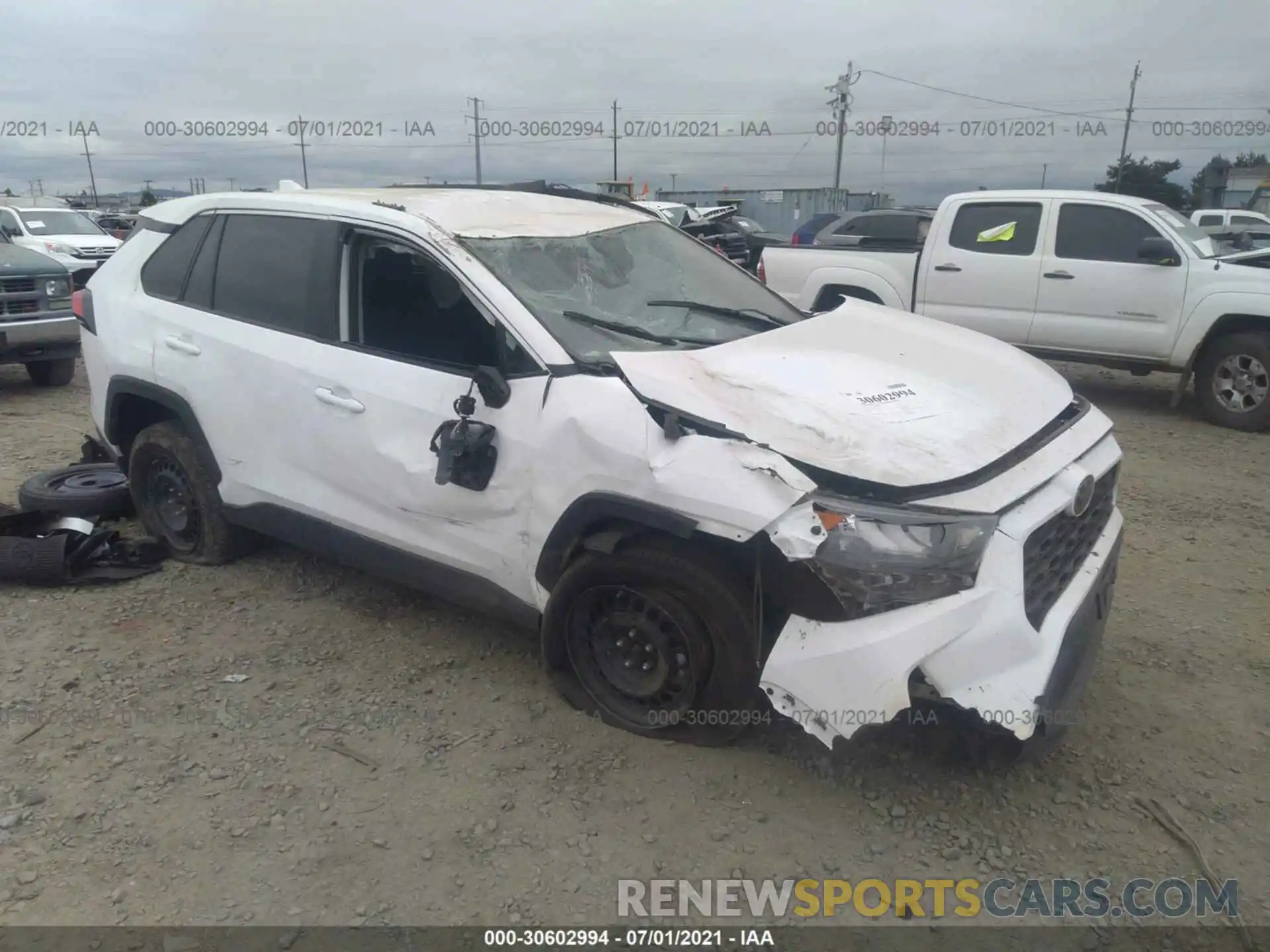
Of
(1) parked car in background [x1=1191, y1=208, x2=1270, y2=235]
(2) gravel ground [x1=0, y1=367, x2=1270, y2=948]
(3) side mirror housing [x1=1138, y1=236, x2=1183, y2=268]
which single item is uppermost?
(1) parked car in background [x1=1191, y1=208, x2=1270, y2=235]

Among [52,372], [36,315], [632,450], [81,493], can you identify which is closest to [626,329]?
[632,450]

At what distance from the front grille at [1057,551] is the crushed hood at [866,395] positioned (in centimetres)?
27

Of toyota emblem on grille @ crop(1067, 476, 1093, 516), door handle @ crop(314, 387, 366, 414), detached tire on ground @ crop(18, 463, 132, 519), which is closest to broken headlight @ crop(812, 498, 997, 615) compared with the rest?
toyota emblem on grille @ crop(1067, 476, 1093, 516)

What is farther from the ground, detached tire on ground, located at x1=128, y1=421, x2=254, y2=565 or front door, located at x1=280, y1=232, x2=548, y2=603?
front door, located at x1=280, y1=232, x2=548, y2=603

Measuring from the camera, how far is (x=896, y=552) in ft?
8.11

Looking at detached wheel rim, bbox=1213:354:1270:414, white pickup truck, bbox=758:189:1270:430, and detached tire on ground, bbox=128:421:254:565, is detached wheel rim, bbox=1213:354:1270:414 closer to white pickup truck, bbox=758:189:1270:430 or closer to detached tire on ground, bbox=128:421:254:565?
white pickup truck, bbox=758:189:1270:430

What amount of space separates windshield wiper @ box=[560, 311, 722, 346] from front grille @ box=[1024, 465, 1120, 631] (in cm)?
128

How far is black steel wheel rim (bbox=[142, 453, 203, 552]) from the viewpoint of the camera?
4398 millimetres

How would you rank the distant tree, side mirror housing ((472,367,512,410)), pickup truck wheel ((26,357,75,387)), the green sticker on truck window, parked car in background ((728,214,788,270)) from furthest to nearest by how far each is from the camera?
the distant tree < parked car in background ((728,214,788,270)) < pickup truck wheel ((26,357,75,387)) < the green sticker on truck window < side mirror housing ((472,367,512,410))

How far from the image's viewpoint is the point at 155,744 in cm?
314

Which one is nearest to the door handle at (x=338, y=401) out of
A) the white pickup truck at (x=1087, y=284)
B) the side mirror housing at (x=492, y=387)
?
the side mirror housing at (x=492, y=387)

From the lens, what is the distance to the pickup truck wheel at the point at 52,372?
9.01 m

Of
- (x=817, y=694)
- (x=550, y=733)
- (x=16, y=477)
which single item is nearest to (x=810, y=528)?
(x=817, y=694)

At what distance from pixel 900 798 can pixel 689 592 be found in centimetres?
92
